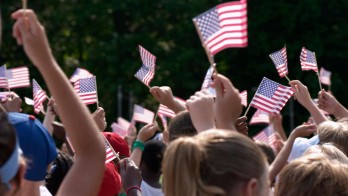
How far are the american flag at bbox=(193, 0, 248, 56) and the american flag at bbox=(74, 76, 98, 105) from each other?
3.12 m

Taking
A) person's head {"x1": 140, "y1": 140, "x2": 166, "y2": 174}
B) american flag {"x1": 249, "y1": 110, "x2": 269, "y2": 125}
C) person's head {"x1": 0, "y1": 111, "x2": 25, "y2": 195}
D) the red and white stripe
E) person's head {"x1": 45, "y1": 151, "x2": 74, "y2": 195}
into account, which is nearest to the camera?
person's head {"x1": 0, "y1": 111, "x2": 25, "y2": 195}

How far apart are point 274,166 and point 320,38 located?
19980mm

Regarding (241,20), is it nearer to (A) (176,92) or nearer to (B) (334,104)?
(B) (334,104)

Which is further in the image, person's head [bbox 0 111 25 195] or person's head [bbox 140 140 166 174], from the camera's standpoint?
person's head [bbox 140 140 166 174]

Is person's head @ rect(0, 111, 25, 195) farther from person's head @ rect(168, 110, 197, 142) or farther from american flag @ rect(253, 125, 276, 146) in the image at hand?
american flag @ rect(253, 125, 276, 146)

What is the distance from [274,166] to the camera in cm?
681

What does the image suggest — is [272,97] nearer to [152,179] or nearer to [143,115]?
[152,179]

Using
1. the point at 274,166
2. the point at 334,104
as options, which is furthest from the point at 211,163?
the point at 334,104

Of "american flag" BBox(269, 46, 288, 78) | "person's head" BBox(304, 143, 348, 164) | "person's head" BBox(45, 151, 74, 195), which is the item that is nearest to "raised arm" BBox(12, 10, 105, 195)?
"person's head" BBox(304, 143, 348, 164)

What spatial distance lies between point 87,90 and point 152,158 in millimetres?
1392

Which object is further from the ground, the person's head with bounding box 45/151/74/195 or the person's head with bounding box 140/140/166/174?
the person's head with bounding box 45/151/74/195

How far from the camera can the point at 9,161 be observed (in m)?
2.97

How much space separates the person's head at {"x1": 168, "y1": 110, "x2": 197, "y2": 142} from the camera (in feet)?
16.9

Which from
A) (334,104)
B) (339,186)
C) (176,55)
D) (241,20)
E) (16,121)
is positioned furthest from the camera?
(176,55)
